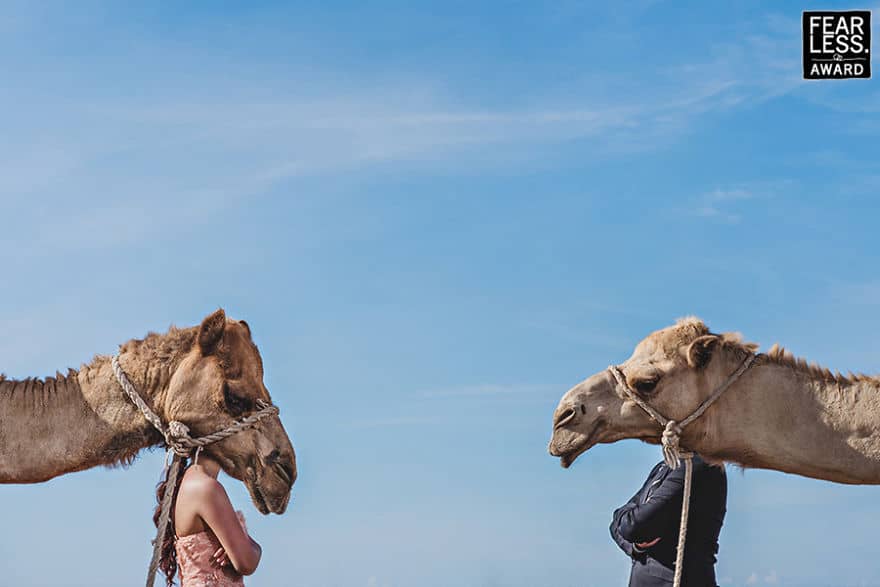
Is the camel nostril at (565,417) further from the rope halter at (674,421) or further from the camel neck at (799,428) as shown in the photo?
the camel neck at (799,428)

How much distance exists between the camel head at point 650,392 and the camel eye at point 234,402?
1993 millimetres

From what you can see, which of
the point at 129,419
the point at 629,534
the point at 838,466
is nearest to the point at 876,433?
the point at 838,466

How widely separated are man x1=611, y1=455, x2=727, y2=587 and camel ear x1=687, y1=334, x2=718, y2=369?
63cm

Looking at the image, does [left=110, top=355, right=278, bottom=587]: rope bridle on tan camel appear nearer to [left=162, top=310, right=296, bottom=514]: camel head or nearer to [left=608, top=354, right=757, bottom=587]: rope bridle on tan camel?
[left=162, top=310, right=296, bottom=514]: camel head

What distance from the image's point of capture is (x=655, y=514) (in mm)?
7355

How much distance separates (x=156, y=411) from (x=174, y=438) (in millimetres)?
296

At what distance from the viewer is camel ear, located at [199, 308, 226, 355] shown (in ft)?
23.4

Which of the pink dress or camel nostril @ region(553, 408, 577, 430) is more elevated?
camel nostril @ region(553, 408, 577, 430)

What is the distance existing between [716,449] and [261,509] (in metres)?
2.89

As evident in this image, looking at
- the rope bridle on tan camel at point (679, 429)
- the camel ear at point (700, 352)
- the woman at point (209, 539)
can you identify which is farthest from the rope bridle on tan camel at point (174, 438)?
the camel ear at point (700, 352)

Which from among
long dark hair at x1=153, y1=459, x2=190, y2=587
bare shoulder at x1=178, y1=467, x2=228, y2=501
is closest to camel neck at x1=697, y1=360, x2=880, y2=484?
bare shoulder at x1=178, y1=467, x2=228, y2=501

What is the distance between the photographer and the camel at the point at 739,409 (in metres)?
7.35

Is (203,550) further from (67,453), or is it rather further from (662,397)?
(662,397)

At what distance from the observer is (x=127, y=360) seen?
287 inches
